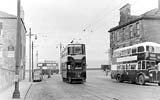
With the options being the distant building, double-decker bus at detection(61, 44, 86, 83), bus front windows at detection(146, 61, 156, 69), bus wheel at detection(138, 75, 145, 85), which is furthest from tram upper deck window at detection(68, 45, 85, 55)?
the distant building

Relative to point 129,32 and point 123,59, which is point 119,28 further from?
point 123,59

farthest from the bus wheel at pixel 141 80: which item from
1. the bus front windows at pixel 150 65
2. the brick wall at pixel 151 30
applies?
the brick wall at pixel 151 30

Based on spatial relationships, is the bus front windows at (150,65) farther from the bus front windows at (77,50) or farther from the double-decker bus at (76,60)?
the bus front windows at (77,50)

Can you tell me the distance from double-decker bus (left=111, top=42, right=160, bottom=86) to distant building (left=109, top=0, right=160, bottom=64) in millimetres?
8876

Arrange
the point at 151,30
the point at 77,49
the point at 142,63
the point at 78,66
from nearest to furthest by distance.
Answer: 1. the point at 142,63
2. the point at 77,49
3. the point at 78,66
4. the point at 151,30

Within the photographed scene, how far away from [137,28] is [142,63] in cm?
1479

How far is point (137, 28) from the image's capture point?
146 ft

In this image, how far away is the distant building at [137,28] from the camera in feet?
141

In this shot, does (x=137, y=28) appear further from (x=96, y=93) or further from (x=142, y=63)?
(x=96, y=93)

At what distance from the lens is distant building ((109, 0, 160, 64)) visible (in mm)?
42906

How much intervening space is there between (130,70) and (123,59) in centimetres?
253

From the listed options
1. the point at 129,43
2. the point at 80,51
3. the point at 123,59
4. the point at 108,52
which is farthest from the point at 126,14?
the point at 80,51

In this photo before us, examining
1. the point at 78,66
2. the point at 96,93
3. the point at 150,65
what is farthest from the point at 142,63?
the point at 96,93

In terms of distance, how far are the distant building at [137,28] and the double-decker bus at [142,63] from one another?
29.1 ft
